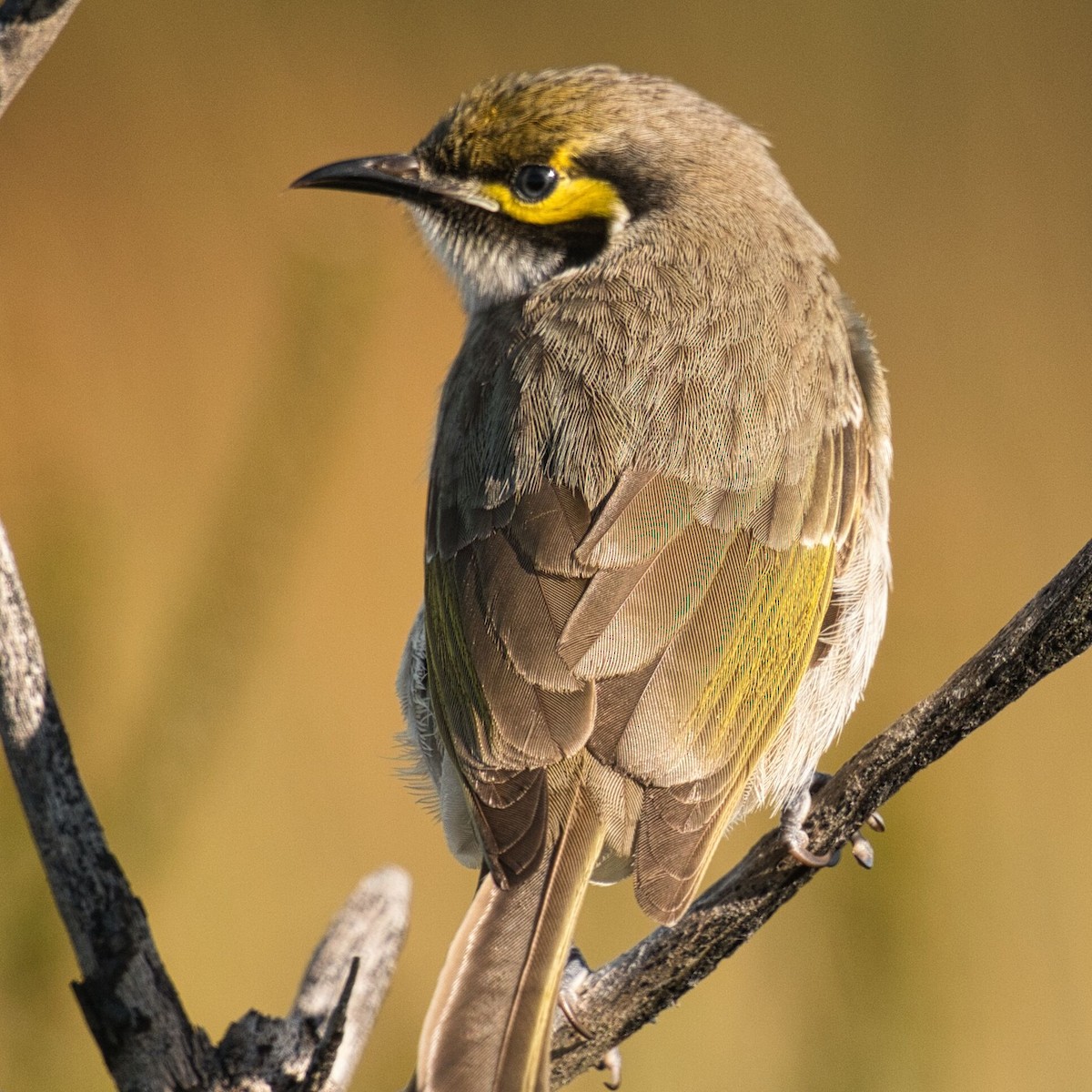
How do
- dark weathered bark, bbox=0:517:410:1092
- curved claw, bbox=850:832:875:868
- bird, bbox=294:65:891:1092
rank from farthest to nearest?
1. curved claw, bbox=850:832:875:868
2. bird, bbox=294:65:891:1092
3. dark weathered bark, bbox=0:517:410:1092

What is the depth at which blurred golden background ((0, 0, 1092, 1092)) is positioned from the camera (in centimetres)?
327

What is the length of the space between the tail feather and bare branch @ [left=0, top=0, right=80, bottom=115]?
4.10 feet

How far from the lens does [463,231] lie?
3.12 metres

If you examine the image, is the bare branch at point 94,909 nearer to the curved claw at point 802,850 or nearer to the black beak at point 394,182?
the curved claw at point 802,850

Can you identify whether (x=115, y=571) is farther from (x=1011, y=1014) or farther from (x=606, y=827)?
(x=1011, y=1014)

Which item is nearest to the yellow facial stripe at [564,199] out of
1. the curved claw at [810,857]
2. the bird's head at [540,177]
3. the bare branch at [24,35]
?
the bird's head at [540,177]

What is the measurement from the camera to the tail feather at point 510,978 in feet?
6.48

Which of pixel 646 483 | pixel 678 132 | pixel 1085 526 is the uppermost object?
pixel 678 132

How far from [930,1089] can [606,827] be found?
4.90ft

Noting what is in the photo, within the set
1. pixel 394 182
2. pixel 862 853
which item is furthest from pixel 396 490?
pixel 862 853

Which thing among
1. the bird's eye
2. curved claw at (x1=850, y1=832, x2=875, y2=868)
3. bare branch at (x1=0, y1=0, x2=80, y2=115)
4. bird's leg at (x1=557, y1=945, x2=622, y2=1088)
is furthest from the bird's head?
bird's leg at (x1=557, y1=945, x2=622, y2=1088)

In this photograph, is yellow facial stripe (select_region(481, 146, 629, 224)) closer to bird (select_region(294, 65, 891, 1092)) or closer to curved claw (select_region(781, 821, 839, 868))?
bird (select_region(294, 65, 891, 1092))

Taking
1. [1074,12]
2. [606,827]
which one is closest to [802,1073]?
[606,827]

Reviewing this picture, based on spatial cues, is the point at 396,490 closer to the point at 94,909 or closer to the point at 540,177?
the point at 540,177
